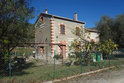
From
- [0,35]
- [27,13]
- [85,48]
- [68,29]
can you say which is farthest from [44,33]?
[0,35]

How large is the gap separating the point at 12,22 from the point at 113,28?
875 inches

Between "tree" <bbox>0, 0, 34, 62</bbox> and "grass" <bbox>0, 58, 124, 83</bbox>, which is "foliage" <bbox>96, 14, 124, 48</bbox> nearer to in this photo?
"grass" <bbox>0, 58, 124, 83</bbox>

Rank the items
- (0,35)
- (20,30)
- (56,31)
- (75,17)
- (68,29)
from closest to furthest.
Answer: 1. (0,35)
2. (20,30)
3. (56,31)
4. (68,29)
5. (75,17)

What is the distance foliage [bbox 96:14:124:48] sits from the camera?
895 inches

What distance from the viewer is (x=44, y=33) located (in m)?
20.0

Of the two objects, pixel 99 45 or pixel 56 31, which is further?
pixel 56 31

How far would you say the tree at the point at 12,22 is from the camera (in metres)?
6.86

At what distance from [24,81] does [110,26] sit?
23.1 meters

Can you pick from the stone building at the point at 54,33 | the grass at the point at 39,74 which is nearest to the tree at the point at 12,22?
the grass at the point at 39,74

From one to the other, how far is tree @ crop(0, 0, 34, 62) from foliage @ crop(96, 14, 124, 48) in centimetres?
1908

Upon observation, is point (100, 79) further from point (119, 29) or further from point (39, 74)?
point (119, 29)

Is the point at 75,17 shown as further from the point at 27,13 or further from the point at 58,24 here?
the point at 27,13

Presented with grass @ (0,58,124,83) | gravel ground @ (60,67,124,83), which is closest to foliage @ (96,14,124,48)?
grass @ (0,58,124,83)

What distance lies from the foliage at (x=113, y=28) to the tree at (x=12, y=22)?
751 inches
